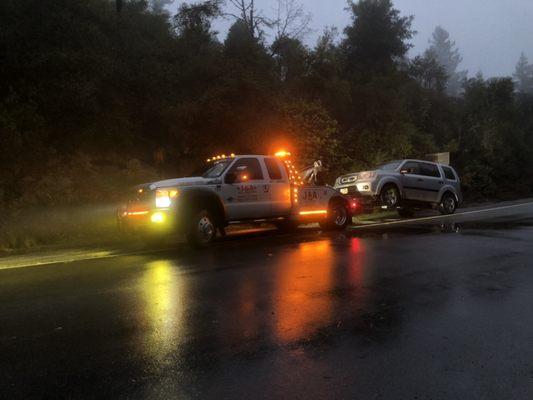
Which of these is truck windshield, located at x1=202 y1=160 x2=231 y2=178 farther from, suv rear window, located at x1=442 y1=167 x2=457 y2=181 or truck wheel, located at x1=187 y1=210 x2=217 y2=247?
suv rear window, located at x1=442 y1=167 x2=457 y2=181

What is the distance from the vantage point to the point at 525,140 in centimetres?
4247

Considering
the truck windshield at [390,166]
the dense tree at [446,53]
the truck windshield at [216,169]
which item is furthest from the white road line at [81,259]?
the dense tree at [446,53]

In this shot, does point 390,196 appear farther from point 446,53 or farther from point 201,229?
point 446,53

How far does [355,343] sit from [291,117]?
15859 mm

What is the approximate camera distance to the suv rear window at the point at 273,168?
43.3ft

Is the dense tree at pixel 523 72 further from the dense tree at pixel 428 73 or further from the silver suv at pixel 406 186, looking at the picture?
the silver suv at pixel 406 186

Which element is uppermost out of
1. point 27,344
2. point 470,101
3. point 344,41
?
point 344,41

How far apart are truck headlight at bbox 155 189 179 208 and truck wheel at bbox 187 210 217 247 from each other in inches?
25.8

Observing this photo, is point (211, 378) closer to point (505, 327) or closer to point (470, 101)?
point (505, 327)

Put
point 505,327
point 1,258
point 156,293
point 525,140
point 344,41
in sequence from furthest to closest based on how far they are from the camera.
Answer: point 525,140 < point 344,41 < point 1,258 < point 156,293 < point 505,327

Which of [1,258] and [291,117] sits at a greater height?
[291,117]

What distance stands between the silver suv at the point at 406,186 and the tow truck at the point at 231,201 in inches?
98.6

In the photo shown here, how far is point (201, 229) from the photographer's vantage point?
37.6ft

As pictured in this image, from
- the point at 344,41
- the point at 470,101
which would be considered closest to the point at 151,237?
the point at 344,41
